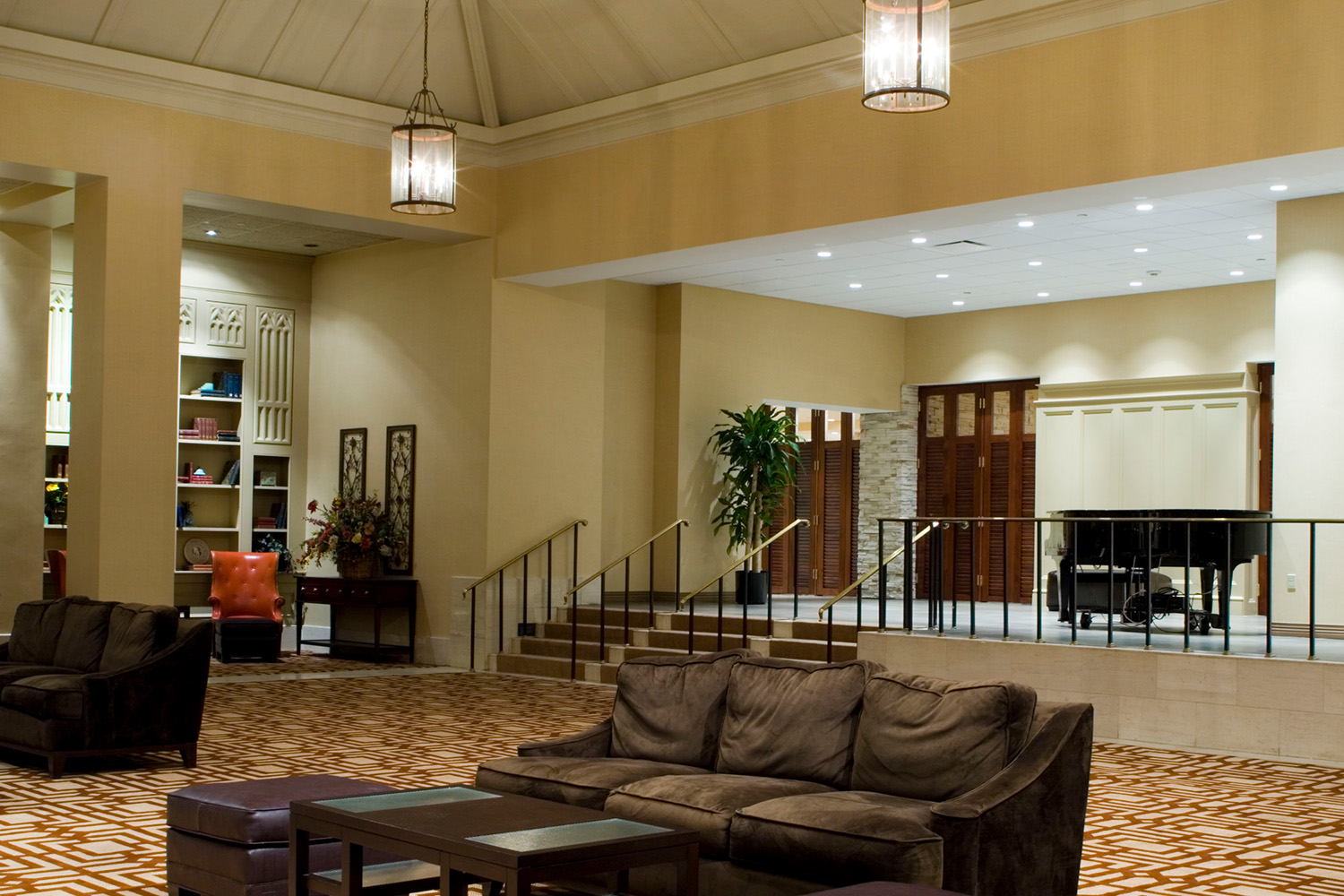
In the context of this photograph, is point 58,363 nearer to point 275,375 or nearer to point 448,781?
point 275,375

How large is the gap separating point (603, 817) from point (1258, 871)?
9.19 feet

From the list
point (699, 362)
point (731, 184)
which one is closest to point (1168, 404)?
point (699, 362)

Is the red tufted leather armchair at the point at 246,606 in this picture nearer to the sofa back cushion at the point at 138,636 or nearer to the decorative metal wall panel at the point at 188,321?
the decorative metal wall panel at the point at 188,321

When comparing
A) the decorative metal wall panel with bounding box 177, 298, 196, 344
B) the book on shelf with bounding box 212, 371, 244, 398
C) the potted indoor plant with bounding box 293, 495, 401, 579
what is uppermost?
the decorative metal wall panel with bounding box 177, 298, 196, 344

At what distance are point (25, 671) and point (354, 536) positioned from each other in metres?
5.59

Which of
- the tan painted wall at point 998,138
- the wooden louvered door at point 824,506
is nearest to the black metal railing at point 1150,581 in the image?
the tan painted wall at point 998,138

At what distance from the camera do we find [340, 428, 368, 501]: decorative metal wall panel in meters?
14.6

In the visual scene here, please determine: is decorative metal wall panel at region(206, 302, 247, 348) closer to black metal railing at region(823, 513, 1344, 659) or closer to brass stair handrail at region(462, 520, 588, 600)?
brass stair handrail at region(462, 520, 588, 600)

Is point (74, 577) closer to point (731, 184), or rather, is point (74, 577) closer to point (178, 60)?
point (178, 60)

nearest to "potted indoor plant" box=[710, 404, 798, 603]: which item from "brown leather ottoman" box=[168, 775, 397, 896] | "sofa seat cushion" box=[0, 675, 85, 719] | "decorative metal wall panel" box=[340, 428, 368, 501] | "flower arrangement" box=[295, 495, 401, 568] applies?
"flower arrangement" box=[295, 495, 401, 568]

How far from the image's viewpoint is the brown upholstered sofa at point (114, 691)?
7.46 meters

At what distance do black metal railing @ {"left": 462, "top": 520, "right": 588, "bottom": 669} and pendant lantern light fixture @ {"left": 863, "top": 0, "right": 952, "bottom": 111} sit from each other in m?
7.42

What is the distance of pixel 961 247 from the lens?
12992mm

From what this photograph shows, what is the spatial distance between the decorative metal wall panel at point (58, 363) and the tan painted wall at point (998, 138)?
511cm
